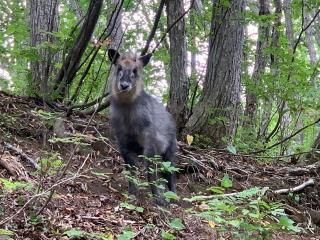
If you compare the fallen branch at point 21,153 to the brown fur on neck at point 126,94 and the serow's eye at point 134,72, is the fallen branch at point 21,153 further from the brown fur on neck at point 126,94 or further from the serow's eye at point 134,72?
the serow's eye at point 134,72

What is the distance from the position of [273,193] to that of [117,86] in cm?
265

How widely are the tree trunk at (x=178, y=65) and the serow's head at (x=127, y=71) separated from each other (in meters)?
2.65

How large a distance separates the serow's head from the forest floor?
83 cm

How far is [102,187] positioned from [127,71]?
4.72 ft

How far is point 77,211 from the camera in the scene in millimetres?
4793

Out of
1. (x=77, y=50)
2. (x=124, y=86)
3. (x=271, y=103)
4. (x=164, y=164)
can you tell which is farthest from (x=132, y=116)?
(x=271, y=103)

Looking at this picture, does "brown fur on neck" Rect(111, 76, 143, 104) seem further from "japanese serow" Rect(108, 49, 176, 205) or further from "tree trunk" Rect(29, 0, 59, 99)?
"tree trunk" Rect(29, 0, 59, 99)

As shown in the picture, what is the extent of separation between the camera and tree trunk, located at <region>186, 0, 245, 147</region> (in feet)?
28.6

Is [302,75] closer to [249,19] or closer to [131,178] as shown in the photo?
[249,19]

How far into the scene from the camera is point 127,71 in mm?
6102

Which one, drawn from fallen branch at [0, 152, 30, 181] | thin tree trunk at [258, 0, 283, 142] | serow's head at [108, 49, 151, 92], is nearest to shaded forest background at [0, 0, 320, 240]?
fallen branch at [0, 152, 30, 181]

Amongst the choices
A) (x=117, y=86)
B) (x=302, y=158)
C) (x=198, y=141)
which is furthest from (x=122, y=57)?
(x=302, y=158)

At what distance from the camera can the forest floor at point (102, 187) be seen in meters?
4.10

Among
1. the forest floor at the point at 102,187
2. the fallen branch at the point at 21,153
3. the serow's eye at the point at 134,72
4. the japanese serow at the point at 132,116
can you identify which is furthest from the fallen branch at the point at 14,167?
the serow's eye at the point at 134,72
